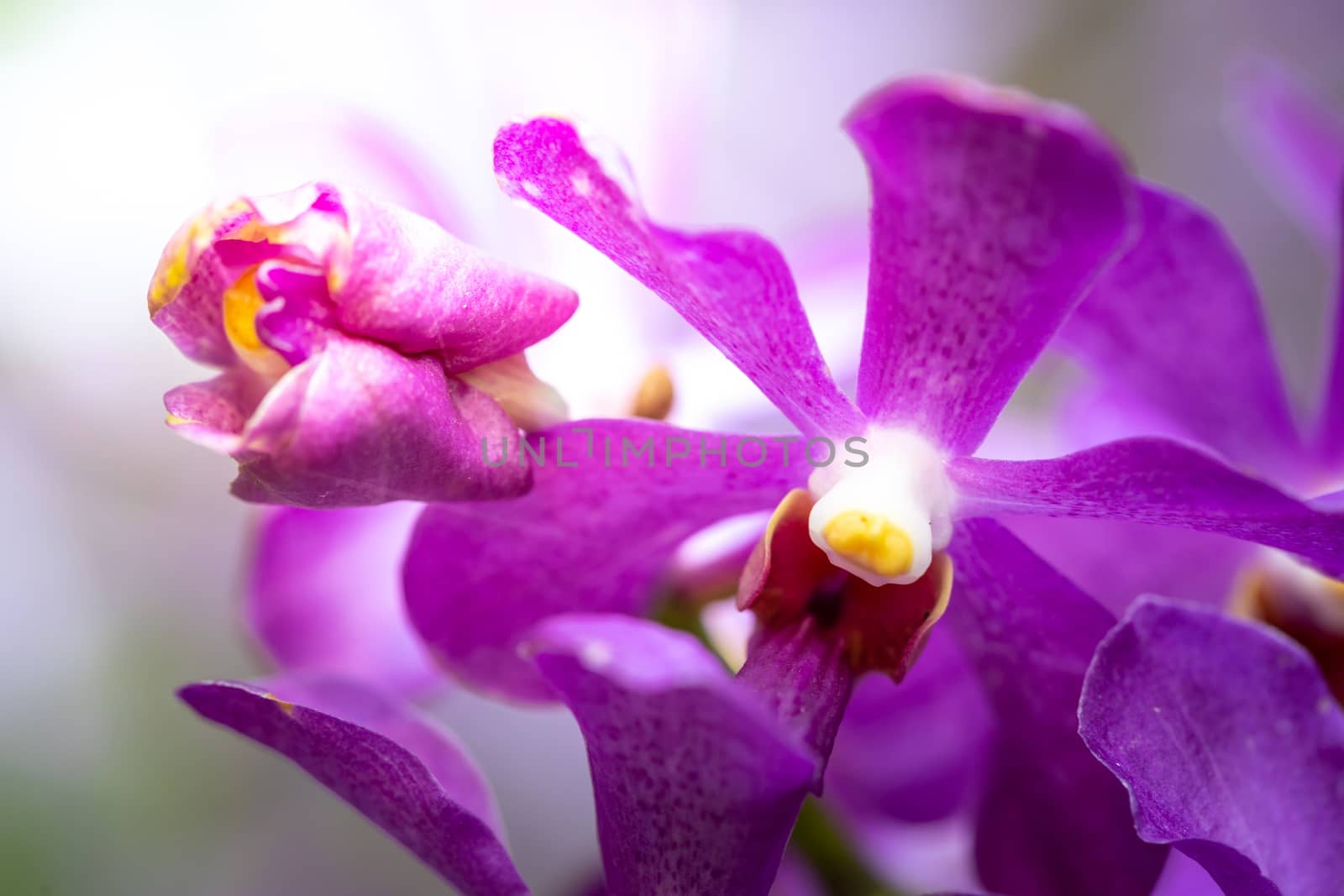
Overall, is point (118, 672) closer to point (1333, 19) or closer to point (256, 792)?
point (256, 792)

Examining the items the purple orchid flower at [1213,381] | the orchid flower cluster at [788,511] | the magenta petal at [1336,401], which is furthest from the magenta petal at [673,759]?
the magenta petal at [1336,401]

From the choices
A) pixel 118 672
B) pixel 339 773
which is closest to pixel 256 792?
pixel 118 672

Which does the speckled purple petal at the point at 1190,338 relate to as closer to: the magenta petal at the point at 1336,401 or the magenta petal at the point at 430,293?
the magenta petal at the point at 1336,401

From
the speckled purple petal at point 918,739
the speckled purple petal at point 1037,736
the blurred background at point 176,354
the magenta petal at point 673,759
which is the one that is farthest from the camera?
the blurred background at point 176,354

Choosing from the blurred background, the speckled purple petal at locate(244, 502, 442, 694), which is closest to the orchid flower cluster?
the speckled purple petal at locate(244, 502, 442, 694)

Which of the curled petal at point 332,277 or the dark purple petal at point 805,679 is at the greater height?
the curled petal at point 332,277

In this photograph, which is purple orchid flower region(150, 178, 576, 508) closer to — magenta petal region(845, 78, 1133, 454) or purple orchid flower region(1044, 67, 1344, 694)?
magenta petal region(845, 78, 1133, 454)

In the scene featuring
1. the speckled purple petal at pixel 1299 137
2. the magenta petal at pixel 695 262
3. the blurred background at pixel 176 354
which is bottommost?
the blurred background at pixel 176 354

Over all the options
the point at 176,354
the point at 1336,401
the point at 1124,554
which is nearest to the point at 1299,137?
the point at 1336,401
